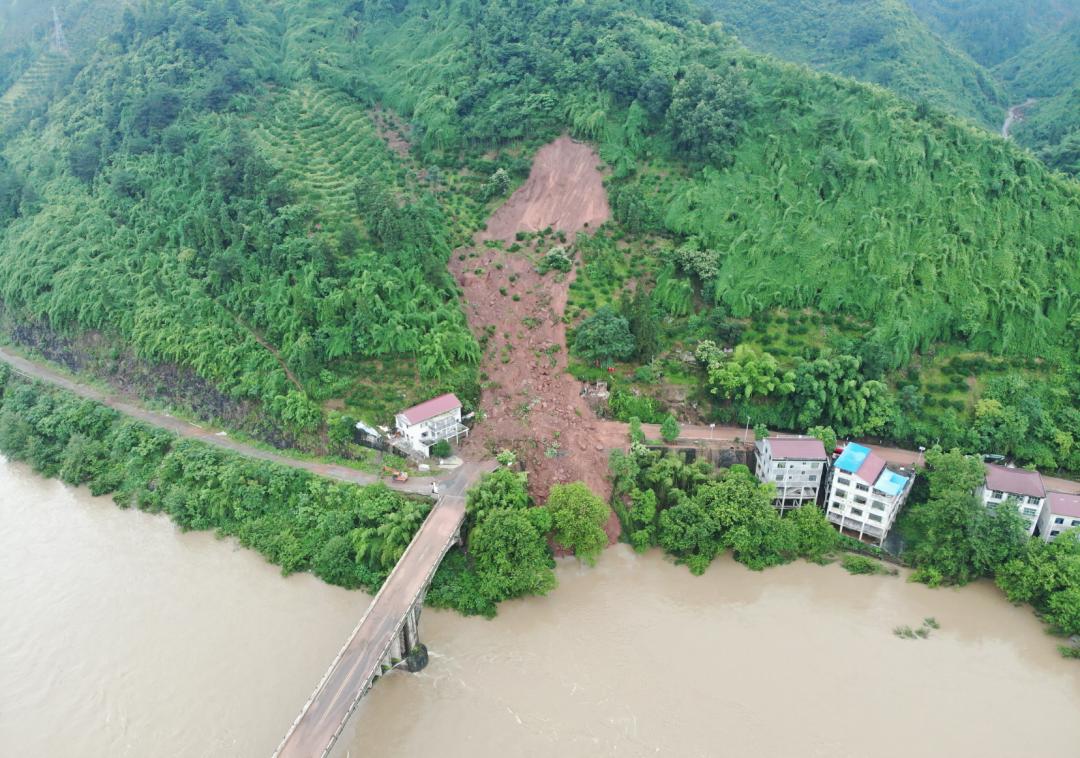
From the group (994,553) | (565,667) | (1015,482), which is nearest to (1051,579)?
(994,553)

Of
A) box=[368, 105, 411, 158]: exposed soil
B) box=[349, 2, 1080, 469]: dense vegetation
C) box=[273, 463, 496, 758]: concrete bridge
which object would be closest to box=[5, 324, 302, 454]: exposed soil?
box=[273, 463, 496, 758]: concrete bridge

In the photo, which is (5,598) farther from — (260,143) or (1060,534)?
(1060,534)

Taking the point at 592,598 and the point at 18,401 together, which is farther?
the point at 18,401

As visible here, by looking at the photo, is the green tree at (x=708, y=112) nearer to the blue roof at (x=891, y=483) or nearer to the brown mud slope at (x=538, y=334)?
the brown mud slope at (x=538, y=334)

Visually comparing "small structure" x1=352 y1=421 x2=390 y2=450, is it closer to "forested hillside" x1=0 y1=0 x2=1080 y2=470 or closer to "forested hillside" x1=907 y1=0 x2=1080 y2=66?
"forested hillside" x1=0 y1=0 x2=1080 y2=470

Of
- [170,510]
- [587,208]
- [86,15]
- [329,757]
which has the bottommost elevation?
[329,757]

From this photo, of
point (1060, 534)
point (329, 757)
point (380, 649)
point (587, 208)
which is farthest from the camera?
point (587, 208)

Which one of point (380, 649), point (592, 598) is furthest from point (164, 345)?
point (592, 598)
